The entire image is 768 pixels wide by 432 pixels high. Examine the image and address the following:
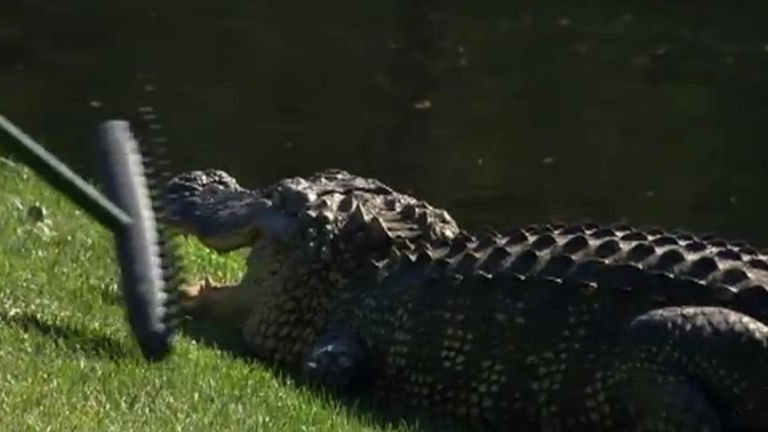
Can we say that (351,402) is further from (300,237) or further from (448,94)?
(448,94)

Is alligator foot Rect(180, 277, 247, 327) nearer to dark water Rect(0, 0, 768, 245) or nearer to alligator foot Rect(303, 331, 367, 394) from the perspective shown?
alligator foot Rect(303, 331, 367, 394)

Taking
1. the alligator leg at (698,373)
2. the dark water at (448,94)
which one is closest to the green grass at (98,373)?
the alligator leg at (698,373)

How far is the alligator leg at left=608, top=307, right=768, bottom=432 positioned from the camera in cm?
549

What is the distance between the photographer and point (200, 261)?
765 centimetres

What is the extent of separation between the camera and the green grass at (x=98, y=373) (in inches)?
197

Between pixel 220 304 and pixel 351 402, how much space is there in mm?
921

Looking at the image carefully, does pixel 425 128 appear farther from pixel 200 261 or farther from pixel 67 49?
pixel 200 261

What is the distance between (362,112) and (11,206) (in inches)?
262

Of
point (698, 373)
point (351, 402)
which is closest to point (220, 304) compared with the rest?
point (351, 402)

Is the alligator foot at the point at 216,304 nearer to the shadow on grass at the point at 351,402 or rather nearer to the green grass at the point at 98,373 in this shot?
the shadow on grass at the point at 351,402

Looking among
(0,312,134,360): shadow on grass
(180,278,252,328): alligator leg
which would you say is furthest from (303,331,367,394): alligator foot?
(0,312,134,360): shadow on grass

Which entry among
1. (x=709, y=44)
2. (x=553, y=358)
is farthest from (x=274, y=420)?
(x=709, y=44)

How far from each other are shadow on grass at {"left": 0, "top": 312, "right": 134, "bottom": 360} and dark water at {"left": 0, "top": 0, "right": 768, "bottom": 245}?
481cm

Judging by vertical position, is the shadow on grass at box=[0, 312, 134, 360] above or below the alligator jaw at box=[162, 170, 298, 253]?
above
